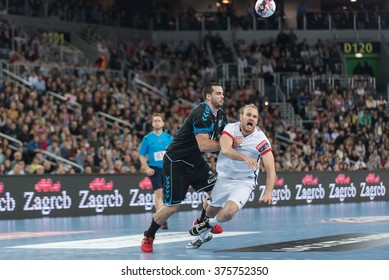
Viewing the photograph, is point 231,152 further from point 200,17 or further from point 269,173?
point 200,17

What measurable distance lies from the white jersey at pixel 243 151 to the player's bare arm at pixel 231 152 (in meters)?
0.11

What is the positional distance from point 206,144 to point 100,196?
42.7 ft

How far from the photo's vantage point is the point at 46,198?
2533cm

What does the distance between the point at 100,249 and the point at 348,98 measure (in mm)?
29793

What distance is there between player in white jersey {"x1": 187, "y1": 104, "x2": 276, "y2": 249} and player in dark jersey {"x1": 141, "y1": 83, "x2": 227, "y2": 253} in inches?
11.1

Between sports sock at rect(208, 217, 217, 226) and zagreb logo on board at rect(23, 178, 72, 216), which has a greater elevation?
sports sock at rect(208, 217, 217, 226)

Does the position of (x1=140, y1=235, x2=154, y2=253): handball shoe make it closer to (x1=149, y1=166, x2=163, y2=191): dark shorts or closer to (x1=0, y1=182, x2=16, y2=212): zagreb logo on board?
(x1=149, y1=166, x2=163, y2=191): dark shorts

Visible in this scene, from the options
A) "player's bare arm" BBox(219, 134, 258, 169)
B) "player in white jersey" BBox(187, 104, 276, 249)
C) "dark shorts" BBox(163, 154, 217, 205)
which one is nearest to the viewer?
"player's bare arm" BBox(219, 134, 258, 169)

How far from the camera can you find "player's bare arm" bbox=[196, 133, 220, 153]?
13891 mm

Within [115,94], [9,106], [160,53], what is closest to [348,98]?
[160,53]

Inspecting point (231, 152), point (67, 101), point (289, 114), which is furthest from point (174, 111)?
point (231, 152)

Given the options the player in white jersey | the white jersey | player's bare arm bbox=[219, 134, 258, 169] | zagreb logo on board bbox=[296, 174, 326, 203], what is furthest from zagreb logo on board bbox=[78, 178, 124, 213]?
player's bare arm bbox=[219, 134, 258, 169]

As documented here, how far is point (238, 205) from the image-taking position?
13.9m

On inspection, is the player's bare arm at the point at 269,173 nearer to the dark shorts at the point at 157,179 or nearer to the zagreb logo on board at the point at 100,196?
the dark shorts at the point at 157,179
